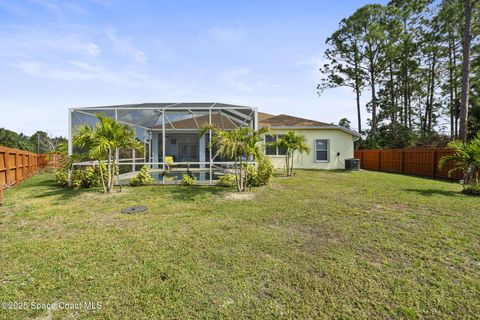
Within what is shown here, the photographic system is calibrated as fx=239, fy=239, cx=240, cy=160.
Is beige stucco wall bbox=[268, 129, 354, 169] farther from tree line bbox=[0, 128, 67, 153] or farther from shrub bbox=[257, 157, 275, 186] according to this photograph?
tree line bbox=[0, 128, 67, 153]

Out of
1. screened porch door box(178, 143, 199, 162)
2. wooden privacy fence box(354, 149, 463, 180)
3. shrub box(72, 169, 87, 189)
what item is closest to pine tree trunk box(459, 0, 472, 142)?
wooden privacy fence box(354, 149, 463, 180)

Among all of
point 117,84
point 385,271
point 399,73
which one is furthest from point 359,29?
point 385,271

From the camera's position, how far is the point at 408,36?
2141 centimetres

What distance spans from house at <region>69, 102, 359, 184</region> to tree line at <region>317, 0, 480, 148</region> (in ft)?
25.7

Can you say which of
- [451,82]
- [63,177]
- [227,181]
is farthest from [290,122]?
[451,82]

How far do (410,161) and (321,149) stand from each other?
515 centimetres

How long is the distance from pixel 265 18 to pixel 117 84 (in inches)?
330

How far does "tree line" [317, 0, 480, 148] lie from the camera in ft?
63.7

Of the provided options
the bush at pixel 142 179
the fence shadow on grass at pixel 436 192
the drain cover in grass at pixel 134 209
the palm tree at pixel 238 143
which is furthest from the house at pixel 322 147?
the drain cover in grass at pixel 134 209

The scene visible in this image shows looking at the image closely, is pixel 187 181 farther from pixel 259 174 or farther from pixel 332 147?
pixel 332 147

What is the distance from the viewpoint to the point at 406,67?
2245 centimetres

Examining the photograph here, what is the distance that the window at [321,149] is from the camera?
16.7 metres

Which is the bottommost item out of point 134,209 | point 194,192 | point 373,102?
point 134,209

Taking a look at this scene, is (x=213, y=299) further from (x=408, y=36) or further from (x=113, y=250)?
(x=408, y=36)
